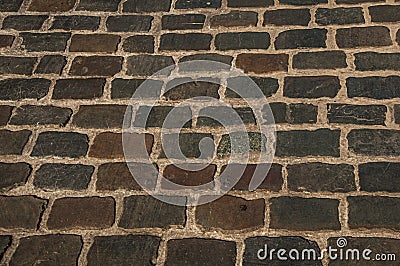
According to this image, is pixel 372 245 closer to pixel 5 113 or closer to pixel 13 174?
pixel 13 174

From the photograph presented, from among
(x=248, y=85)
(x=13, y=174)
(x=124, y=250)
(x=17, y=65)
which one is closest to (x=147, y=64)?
(x=248, y=85)

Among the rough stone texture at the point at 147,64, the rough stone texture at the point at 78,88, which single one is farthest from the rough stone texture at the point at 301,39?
the rough stone texture at the point at 78,88

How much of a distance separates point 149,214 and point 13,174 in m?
0.68

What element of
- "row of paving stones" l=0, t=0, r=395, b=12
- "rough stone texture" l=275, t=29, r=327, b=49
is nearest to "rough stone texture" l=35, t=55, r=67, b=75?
"row of paving stones" l=0, t=0, r=395, b=12

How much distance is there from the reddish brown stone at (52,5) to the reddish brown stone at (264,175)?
1712 mm

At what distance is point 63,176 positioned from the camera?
10.0 feet

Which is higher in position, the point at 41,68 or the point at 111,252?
the point at 41,68

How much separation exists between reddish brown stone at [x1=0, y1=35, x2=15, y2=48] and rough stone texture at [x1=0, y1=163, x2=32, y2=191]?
99 cm

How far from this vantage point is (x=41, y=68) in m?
3.69

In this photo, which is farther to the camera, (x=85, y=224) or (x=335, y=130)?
(x=335, y=130)

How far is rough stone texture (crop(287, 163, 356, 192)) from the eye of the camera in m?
2.91

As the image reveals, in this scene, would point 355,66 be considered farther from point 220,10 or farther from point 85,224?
point 85,224

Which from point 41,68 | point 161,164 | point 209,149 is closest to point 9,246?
point 161,164

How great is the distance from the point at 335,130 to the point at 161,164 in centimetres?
82
